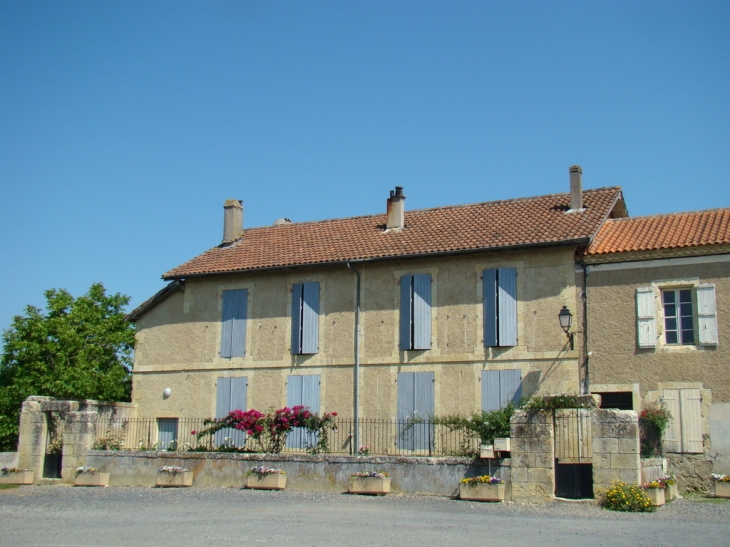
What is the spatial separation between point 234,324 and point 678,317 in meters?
10.0

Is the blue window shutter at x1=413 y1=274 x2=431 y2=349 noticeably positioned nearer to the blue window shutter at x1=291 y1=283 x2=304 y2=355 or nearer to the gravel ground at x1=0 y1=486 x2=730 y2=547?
the blue window shutter at x1=291 y1=283 x2=304 y2=355

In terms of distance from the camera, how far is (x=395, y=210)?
20891 mm

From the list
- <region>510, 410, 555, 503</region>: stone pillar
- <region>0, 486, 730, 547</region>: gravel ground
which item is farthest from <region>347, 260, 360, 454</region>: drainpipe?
<region>510, 410, 555, 503</region>: stone pillar

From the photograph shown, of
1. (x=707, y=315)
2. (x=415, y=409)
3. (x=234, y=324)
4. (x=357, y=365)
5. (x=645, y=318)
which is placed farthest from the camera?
(x=234, y=324)

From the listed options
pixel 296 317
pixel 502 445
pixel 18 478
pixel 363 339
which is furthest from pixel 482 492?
pixel 18 478

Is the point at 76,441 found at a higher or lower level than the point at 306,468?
higher

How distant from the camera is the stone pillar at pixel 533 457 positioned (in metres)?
13.6

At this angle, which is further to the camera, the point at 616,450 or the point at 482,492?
the point at 482,492

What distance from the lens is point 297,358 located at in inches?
774

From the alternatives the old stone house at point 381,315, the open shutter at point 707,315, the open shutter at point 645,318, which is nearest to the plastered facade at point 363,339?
the old stone house at point 381,315

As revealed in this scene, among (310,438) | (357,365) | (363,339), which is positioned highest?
(363,339)

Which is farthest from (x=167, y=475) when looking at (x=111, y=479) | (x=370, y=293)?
(x=370, y=293)

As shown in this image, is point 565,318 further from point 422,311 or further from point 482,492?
point 482,492

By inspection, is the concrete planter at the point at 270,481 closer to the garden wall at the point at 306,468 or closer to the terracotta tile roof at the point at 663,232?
the garden wall at the point at 306,468
